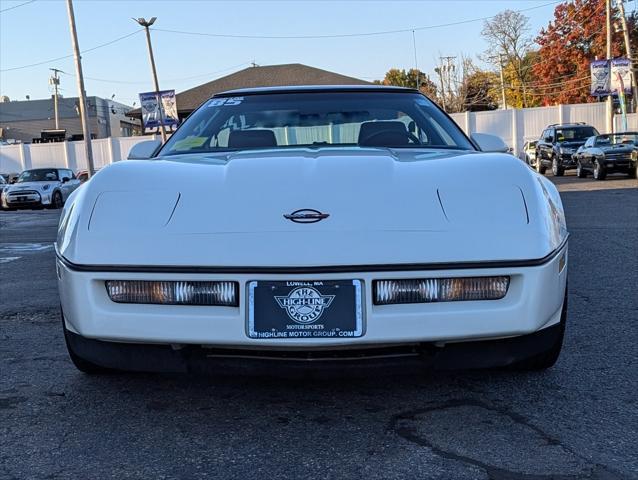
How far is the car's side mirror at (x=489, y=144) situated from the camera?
3678mm

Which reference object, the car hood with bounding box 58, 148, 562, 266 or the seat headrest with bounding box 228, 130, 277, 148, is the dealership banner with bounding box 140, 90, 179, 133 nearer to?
the seat headrest with bounding box 228, 130, 277, 148

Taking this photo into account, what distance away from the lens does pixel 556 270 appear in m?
2.56

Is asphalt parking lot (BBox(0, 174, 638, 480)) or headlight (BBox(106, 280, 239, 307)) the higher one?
headlight (BBox(106, 280, 239, 307))

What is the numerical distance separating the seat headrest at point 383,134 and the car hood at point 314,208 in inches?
29.1

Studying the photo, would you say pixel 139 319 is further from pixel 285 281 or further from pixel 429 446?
pixel 429 446

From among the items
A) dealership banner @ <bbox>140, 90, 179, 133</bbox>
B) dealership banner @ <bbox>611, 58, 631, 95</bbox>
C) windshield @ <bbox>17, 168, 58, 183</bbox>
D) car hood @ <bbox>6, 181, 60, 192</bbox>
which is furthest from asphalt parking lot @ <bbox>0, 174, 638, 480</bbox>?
dealership banner @ <bbox>140, 90, 179, 133</bbox>

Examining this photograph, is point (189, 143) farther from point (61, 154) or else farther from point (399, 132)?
point (61, 154)

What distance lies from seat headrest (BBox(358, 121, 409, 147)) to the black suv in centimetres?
2062

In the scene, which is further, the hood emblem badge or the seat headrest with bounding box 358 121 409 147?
the seat headrest with bounding box 358 121 409 147

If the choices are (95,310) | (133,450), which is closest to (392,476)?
(133,450)

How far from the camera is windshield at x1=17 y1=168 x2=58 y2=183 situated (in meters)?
21.3

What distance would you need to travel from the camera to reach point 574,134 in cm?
2416

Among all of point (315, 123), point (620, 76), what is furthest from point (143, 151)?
point (620, 76)

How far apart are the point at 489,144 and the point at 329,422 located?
1.87 metres
